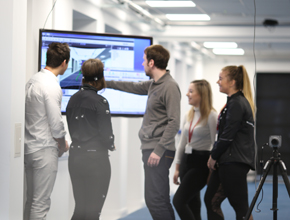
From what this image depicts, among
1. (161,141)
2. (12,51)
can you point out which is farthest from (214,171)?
(12,51)

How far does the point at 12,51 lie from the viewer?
2807 mm

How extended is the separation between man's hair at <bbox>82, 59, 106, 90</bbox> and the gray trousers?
1.59 ft

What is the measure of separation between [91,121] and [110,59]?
528mm

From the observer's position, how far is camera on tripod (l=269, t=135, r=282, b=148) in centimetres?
300

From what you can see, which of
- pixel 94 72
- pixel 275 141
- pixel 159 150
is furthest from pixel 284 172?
pixel 94 72

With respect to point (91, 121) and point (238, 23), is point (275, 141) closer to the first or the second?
point (238, 23)

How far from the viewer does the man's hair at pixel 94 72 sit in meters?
3.04

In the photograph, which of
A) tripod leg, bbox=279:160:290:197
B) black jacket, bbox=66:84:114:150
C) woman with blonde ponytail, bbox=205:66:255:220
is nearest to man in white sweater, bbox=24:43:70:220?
black jacket, bbox=66:84:114:150

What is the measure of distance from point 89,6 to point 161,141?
1238mm

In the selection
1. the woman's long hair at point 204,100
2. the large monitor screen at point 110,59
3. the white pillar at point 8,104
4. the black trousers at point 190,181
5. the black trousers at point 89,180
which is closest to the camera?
the white pillar at point 8,104

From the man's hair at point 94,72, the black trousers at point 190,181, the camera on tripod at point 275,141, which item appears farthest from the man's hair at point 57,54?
the camera on tripod at point 275,141

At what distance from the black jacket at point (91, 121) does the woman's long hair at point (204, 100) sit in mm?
859

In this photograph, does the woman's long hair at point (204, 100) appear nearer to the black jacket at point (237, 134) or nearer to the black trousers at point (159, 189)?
the black jacket at point (237, 134)

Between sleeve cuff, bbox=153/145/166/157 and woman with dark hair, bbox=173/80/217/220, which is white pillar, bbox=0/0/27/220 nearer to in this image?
sleeve cuff, bbox=153/145/166/157
